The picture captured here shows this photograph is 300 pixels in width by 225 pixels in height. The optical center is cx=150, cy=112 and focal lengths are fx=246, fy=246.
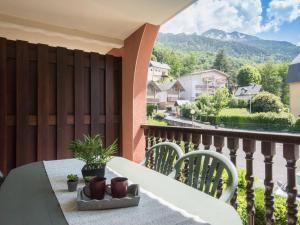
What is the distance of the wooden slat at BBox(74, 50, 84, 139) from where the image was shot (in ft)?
10.3

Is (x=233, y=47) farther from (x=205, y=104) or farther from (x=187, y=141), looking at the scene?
(x=187, y=141)

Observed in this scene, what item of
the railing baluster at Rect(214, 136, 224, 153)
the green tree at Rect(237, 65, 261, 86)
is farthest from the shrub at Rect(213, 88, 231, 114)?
the railing baluster at Rect(214, 136, 224, 153)

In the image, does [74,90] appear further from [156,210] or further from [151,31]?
[156,210]

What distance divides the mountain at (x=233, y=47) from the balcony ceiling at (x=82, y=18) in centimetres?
128

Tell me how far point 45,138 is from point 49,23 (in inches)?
58.0

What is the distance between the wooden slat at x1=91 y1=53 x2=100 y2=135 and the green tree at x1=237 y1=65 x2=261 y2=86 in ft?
8.59

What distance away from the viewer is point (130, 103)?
3326 mm

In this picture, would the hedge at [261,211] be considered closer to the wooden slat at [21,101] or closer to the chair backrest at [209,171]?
the chair backrest at [209,171]

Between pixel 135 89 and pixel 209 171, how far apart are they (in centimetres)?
208

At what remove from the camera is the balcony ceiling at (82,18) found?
2.66 m

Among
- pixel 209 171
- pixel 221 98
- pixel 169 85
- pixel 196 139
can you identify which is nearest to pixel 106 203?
pixel 209 171

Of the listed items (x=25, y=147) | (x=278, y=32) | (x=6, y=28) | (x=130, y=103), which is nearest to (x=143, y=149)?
(x=130, y=103)

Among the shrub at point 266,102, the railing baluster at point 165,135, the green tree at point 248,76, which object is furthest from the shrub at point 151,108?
the green tree at point 248,76

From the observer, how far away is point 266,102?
4.01 metres
